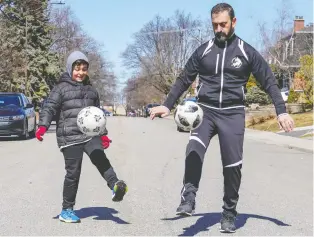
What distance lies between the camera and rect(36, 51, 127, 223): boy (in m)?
6.45

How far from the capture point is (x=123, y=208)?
24.9 ft

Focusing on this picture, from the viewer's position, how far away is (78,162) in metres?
6.56

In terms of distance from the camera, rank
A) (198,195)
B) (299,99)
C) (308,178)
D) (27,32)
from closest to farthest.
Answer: (198,195), (308,178), (299,99), (27,32)

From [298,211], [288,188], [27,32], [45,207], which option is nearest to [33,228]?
[45,207]

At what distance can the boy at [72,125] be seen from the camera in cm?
645

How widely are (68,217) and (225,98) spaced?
215 cm

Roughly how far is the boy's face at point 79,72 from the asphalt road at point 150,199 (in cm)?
153

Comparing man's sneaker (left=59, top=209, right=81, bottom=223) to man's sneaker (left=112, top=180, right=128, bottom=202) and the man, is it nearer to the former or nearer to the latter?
man's sneaker (left=112, top=180, right=128, bottom=202)

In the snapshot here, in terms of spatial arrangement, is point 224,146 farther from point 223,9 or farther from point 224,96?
point 223,9

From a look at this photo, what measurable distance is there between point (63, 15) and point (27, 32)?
31.5 m

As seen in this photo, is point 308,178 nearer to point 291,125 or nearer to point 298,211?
point 298,211

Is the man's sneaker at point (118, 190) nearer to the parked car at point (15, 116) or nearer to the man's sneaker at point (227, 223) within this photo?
the man's sneaker at point (227, 223)

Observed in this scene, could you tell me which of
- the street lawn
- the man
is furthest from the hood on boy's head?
the street lawn

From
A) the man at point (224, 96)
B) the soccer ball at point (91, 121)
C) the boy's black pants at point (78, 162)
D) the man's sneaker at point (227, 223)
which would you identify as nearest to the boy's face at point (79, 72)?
the soccer ball at point (91, 121)
